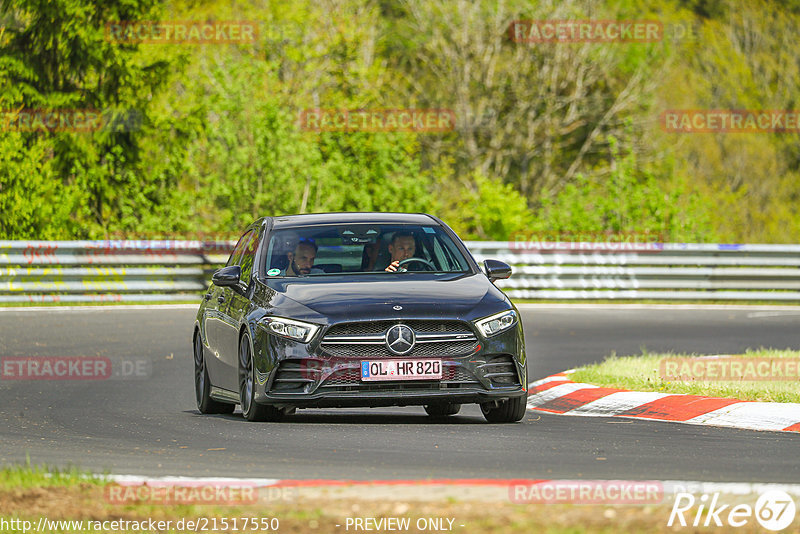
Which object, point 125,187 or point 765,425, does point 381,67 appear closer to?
point 125,187

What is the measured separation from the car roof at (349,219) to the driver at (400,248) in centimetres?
29

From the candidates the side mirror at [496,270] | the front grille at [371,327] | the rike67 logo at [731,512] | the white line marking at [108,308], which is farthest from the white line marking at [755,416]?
the white line marking at [108,308]

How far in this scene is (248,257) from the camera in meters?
11.8

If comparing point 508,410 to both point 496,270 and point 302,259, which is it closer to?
point 496,270

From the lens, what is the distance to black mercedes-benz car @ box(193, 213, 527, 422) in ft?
32.8

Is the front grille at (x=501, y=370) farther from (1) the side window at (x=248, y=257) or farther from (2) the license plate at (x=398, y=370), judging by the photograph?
(1) the side window at (x=248, y=257)

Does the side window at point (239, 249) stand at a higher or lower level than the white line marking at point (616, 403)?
higher

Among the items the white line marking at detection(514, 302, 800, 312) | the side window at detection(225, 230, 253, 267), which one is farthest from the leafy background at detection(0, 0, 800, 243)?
the side window at detection(225, 230, 253, 267)

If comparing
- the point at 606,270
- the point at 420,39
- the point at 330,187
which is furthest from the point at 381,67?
the point at 606,270

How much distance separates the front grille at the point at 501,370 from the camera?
1020cm

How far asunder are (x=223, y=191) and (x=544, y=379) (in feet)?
54.6

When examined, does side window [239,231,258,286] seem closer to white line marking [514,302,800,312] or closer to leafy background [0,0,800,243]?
white line marking [514,302,800,312]

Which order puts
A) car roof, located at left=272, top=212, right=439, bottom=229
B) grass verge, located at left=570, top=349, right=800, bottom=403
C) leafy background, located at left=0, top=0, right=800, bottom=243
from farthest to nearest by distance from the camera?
1. leafy background, located at left=0, top=0, right=800, bottom=243
2. car roof, located at left=272, top=212, right=439, bottom=229
3. grass verge, located at left=570, top=349, right=800, bottom=403

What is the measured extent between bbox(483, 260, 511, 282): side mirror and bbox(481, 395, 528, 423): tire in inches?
37.4
